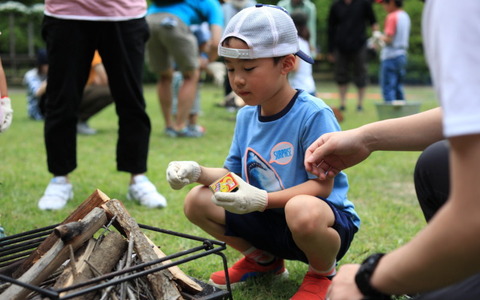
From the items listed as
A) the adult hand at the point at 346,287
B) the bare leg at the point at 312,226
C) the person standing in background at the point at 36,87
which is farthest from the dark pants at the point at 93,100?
the adult hand at the point at 346,287

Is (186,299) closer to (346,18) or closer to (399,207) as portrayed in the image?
(399,207)

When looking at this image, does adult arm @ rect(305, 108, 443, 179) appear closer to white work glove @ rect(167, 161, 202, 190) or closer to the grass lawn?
white work glove @ rect(167, 161, 202, 190)

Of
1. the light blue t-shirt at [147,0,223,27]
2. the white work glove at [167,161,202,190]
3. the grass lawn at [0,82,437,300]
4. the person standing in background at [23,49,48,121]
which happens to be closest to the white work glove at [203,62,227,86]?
the grass lawn at [0,82,437,300]

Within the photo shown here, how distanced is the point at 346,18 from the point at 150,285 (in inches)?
337

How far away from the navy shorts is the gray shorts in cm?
368

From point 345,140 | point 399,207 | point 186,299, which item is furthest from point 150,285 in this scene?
point 399,207

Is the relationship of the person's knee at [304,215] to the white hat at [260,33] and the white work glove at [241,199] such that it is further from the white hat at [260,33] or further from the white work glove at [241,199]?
the white hat at [260,33]

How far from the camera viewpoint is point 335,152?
1.83 metres

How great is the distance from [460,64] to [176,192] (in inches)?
118

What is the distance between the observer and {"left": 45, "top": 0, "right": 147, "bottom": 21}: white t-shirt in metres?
3.25

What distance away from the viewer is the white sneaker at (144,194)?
135 inches

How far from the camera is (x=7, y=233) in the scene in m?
2.84

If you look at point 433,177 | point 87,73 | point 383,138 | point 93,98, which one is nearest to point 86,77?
point 87,73

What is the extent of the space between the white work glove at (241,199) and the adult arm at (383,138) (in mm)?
249
